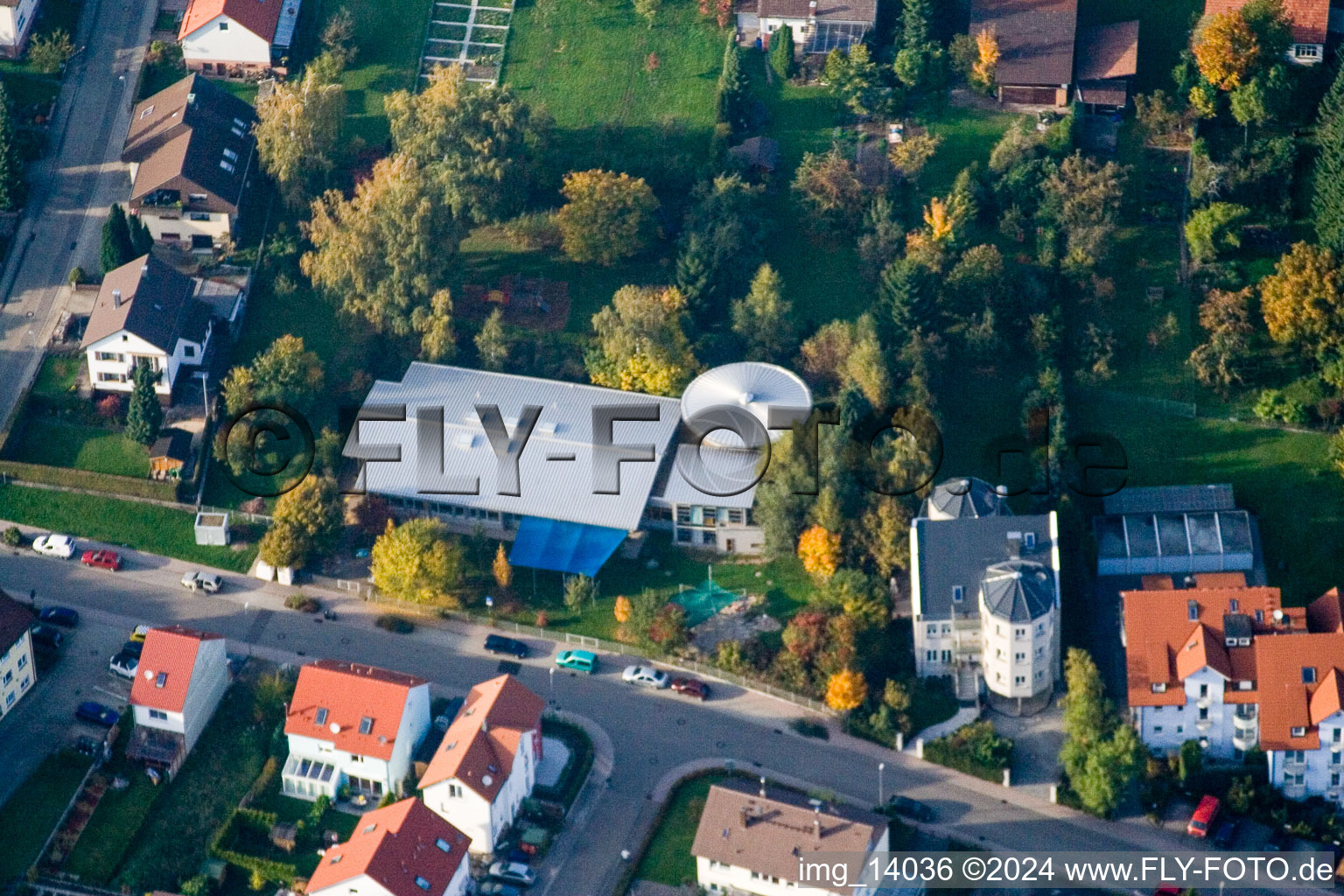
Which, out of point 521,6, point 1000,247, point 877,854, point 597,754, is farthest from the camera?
point 521,6

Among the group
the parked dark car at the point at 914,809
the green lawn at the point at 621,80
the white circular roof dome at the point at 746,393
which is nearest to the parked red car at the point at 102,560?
the white circular roof dome at the point at 746,393

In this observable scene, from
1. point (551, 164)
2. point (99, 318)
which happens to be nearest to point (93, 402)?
point (99, 318)

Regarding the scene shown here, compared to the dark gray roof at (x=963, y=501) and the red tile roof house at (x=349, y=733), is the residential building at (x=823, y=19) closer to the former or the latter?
the dark gray roof at (x=963, y=501)

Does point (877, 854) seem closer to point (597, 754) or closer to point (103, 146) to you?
point (597, 754)

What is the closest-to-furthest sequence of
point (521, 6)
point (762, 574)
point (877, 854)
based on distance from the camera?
point (877, 854) → point (762, 574) → point (521, 6)

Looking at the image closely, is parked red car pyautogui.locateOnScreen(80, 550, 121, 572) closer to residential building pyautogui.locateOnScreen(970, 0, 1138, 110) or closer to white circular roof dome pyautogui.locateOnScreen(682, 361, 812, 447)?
white circular roof dome pyautogui.locateOnScreen(682, 361, 812, 447)
